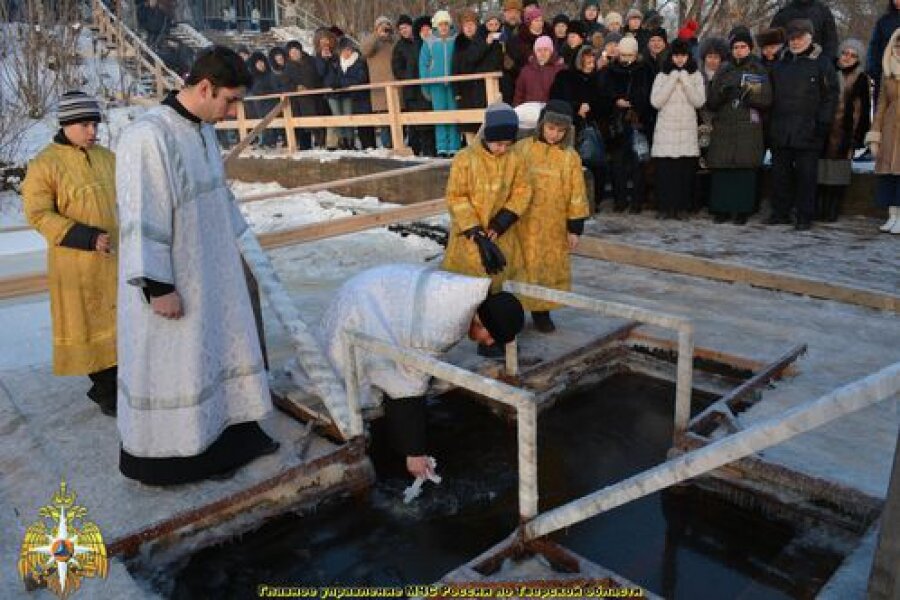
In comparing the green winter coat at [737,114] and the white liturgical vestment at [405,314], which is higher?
the green winter coat at [737,114]

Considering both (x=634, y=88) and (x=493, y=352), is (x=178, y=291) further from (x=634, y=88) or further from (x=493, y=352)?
(x=634, y=88)

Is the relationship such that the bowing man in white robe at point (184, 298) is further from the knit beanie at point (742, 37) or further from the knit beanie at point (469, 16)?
the knit beanie at point (469, 16)

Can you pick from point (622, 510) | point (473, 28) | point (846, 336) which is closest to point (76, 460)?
point (622, 510)

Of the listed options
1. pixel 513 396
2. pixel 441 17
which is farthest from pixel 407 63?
pixel 513 396

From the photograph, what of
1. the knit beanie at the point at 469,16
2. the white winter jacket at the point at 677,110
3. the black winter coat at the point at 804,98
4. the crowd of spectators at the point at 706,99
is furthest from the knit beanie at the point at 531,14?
the black winter coat at the point at 804,98

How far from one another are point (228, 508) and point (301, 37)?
28.0m

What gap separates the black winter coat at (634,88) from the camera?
761 centimetres

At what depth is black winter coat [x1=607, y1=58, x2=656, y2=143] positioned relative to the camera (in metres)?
7.61

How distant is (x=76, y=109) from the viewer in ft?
11.6

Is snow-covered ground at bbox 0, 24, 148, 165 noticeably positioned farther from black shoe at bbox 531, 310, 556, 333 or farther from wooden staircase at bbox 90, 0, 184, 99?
black shoe at bbox 531, 310, 556, 333

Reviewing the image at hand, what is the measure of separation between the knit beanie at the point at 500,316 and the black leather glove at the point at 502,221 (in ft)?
4.09

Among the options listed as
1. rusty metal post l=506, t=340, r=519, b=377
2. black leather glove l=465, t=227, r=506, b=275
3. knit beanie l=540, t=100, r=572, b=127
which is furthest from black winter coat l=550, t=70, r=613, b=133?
rusty metal post l=506, t=340, r=519, b=377

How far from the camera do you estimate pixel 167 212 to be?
2.77 metres

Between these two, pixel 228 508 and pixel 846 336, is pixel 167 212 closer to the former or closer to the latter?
pixel 228 508
